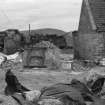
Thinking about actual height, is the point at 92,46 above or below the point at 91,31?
below

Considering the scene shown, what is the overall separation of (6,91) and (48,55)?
8.96 m

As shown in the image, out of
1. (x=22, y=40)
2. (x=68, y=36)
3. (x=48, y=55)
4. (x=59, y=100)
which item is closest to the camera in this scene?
(x=59, y=100)

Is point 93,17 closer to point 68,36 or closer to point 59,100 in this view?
point 68,36

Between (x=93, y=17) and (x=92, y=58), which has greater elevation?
(x=93, y=17)

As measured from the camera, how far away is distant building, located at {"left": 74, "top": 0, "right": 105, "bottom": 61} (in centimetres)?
1848

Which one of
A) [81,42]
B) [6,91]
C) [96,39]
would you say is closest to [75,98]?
[6,91]

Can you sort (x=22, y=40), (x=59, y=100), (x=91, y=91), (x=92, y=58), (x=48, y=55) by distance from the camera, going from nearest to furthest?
(x=59, y=100)
(x=91, y=91)
(x=48, y=55)
(x=92, y=58)
(x=22, y=40)

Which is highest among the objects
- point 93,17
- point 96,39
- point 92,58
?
point 93,17

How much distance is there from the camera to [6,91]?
8672 mm

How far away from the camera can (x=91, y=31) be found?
19031mm

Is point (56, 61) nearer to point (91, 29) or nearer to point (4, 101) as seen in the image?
point (91, 29)

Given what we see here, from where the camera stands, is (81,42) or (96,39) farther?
(81,42)

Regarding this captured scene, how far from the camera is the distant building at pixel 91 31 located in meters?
18.5

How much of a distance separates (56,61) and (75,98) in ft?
34.0
